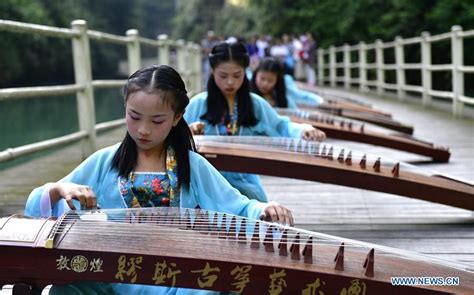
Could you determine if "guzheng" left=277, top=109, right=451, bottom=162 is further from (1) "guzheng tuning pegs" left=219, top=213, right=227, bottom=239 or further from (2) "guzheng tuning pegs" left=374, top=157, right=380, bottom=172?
(1) "guzheng tuning pegs" left=219, top=213, right=227, bottom=239

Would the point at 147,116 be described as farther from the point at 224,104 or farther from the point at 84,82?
the point at 84,82

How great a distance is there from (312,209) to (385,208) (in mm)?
404

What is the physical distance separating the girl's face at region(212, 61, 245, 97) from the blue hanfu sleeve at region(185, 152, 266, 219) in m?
1.37

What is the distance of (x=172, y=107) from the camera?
200 centimetres

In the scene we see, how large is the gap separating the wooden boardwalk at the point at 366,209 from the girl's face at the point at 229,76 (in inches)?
30.9

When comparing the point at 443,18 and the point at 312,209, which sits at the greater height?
the point at 443,18

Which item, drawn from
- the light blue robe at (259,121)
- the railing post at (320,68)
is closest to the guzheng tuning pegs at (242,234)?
the light blue robe at (259,121)

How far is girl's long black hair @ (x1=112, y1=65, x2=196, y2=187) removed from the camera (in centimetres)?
198

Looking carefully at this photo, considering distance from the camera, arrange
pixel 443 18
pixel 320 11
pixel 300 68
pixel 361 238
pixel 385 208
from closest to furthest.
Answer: pixel 361 238 → pixel 385 208 → pixel 443 18 → pixel 300 68 → pixel 320 11

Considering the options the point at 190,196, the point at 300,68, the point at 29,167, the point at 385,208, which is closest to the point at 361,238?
the point at 385,208

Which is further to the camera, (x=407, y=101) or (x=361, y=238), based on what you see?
(x=407, y=101)

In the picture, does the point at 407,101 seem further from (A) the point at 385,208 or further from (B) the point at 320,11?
(B) the point at 320,11

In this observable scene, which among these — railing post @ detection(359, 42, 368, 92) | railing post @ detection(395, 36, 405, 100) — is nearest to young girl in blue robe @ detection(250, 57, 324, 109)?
A: railing post @ detection(395, 36, 405, 100)

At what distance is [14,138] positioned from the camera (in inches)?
424
